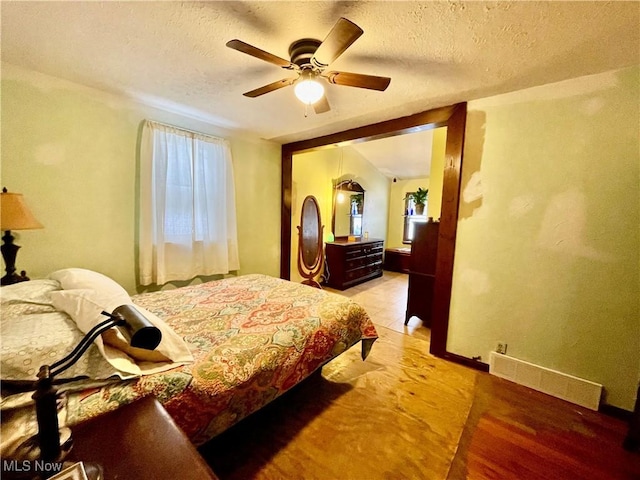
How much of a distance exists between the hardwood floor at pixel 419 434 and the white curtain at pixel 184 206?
5.45ft

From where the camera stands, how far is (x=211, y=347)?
1.24 m

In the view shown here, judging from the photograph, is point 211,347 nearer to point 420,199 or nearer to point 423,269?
point 423,269

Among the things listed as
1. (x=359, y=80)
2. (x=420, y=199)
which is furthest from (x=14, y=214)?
(x=420, y=199)

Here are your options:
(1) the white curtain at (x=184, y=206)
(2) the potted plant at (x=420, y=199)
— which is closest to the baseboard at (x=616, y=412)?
(1) the white curtain at (x=184, y=206)

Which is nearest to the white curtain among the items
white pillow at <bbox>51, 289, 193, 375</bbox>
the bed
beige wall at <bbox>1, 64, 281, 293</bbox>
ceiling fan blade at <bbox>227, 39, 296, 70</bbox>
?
beige wall at <bbox>1, 64, 281, 293</bbox>

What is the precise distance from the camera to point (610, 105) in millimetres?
1636

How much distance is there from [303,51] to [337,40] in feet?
1.17

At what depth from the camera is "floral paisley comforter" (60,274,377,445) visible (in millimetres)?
972

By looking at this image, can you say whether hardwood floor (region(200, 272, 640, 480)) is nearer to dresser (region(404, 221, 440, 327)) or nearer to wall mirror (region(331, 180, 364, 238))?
dresser (region(404, 221, 440, 327))

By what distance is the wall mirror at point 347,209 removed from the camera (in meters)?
4.84

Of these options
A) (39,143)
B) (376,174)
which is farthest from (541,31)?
(376,174)

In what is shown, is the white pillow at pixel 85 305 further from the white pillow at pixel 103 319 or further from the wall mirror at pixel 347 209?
the wall mirror at pixel 347 209

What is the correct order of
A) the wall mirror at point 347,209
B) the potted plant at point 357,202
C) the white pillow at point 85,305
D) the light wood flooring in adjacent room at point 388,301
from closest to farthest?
1. the white pillow at point 85,305
2. the light wood flooring in adjacent room at point 388,301
3. the wall mirror at point 347,209
4. the potted plant at point 357,202

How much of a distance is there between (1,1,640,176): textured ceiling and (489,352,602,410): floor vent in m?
2.08
